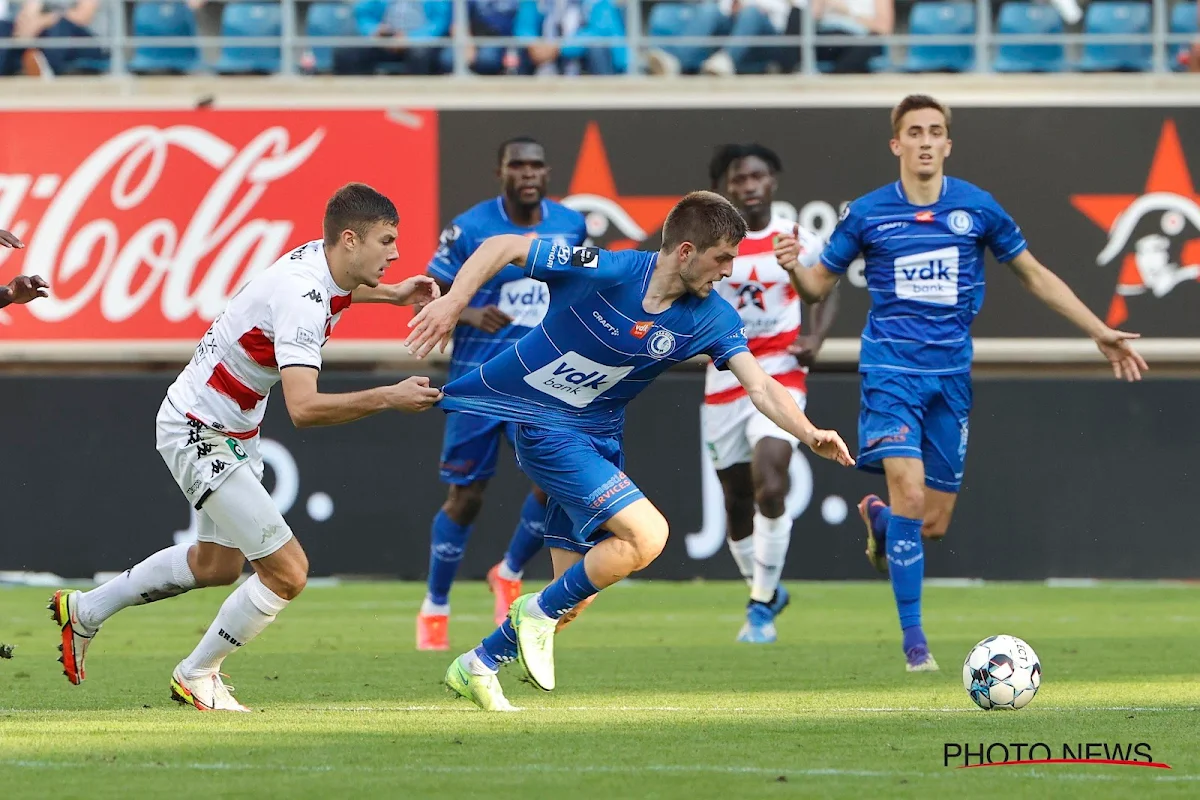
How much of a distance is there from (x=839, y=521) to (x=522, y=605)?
8.30 m

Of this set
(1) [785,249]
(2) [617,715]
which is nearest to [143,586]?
(2) [617,715]

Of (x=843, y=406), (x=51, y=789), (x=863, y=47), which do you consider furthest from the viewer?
(x=863, y=47)

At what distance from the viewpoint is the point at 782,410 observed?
666 cm

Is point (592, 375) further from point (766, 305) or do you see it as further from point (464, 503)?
point (766, 305)

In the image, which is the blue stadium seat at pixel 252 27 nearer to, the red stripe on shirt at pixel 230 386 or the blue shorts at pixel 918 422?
the blue shorts at pixel 918 422

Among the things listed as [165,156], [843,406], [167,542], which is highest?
[165,156]

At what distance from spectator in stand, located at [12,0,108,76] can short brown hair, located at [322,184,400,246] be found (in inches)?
420

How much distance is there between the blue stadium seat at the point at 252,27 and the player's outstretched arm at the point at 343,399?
37.1 feet

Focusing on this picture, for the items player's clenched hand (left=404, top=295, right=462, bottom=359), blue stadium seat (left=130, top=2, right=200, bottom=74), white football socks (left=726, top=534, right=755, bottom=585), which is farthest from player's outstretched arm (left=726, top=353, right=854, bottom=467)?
blue stadium seat (left=130, top=2, right=200, bottom=74)

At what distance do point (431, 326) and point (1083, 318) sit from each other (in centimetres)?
368

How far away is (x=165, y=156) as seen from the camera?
51.4ft

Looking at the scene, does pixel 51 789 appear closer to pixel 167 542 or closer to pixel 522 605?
pixel 522 605

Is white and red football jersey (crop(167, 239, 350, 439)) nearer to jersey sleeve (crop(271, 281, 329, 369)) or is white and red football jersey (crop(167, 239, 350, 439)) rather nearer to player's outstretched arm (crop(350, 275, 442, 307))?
jersey sleeve (crop(271, 281, 329, 369))

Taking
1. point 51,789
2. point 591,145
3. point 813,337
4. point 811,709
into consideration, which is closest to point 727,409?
point 813,337
